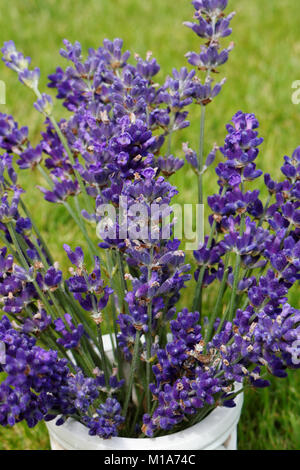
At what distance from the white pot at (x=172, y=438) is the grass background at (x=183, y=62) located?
1.16ft

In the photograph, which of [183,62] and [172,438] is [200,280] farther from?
[183,62]

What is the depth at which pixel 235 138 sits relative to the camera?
0.83 meters

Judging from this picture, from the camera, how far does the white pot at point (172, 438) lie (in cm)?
92

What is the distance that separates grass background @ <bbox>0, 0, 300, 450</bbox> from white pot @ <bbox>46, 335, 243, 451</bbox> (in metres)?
0.35

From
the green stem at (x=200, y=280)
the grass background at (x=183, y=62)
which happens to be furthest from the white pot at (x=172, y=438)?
the grass background at (x=183, y=62)

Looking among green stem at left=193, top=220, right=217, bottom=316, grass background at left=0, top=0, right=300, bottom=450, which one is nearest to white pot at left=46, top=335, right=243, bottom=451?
green stem at left=193, top=220, right=217, bottom=316

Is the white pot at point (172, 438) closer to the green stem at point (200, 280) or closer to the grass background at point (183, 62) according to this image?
the green stem at point (200, 280)

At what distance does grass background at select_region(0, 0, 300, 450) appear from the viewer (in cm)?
138

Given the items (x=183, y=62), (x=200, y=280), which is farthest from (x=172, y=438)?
(x=183, y=62)

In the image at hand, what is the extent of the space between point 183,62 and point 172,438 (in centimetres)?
198

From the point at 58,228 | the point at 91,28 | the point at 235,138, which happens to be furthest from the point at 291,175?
the point at 91,28

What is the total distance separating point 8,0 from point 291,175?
107 inches
